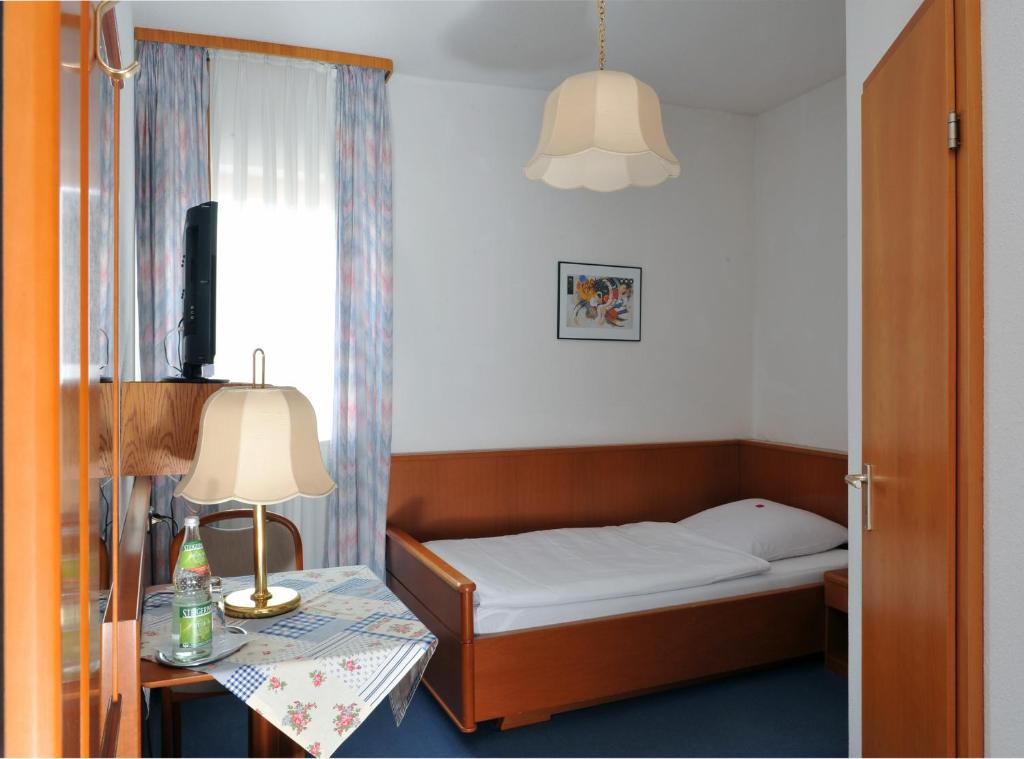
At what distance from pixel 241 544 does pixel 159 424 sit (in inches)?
34.6

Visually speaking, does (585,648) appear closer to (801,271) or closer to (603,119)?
(603,119)

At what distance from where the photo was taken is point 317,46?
132 inches

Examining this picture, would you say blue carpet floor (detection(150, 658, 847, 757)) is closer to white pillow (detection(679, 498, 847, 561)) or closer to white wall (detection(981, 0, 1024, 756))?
A: white pillow (detection(679, 498, 847, 561))

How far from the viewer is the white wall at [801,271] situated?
3.74 meters

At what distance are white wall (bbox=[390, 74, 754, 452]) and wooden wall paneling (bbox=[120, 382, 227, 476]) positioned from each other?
1.74 m

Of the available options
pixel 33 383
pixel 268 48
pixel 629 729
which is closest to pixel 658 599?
pixel 629 729

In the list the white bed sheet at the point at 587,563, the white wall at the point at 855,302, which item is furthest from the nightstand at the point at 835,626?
the white wall at the point at 855,302

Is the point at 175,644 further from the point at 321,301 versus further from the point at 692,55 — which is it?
the point at 692,55

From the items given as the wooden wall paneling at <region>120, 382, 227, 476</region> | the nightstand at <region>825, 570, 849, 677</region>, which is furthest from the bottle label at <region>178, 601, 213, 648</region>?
the nightstand at <region>825, 570, 849, 677</region>

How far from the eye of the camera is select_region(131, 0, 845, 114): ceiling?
9.80 ft

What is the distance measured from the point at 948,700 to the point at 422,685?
6.81 ft

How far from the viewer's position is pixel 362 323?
3453 millimetres

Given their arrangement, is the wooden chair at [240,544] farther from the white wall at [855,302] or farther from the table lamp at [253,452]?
the white wall at [855,302]

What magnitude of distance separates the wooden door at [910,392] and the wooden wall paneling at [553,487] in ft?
7.03
